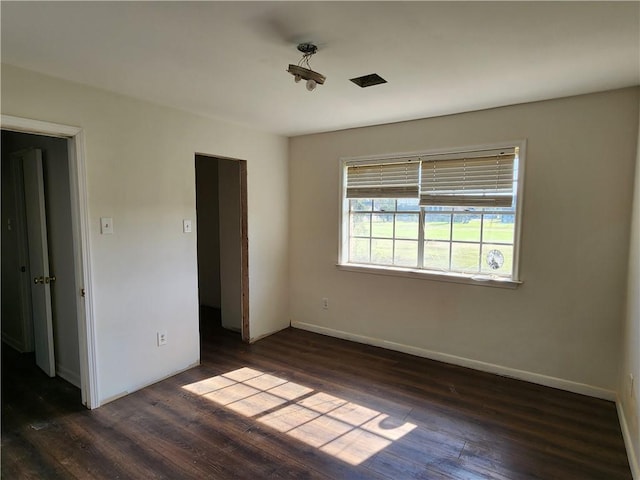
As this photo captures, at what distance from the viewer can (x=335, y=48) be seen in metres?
1.97

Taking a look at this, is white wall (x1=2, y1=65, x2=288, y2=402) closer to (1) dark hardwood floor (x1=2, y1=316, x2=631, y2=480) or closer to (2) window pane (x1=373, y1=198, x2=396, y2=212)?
(1) dark hardwood floor (x1=2, y1=316, x2=631, y2=480)

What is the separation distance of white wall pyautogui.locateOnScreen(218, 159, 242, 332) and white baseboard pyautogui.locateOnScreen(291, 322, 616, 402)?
3.25ft

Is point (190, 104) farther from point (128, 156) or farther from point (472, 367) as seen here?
point (472, 367)

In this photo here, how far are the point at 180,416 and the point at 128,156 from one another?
6.83 ft

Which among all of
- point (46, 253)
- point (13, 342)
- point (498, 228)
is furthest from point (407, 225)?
point (13, 342)

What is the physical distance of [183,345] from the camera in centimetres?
338

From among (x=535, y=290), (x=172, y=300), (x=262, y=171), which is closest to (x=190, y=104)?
(x=262, y=171)

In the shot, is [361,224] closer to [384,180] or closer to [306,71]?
[384,180]

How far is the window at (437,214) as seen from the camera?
3195 mm

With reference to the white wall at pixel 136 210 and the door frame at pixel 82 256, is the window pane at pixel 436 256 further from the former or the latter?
the door frame at pixel 82 256

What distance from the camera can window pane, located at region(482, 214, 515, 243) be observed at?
126 inches

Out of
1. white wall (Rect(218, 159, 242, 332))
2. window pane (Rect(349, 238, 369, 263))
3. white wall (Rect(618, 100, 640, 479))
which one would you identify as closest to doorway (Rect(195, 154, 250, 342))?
white wall (Rect(218, 159, 242, 332))

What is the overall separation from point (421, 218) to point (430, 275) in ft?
1.97

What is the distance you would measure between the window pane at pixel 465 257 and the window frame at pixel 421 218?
0.06 metres
